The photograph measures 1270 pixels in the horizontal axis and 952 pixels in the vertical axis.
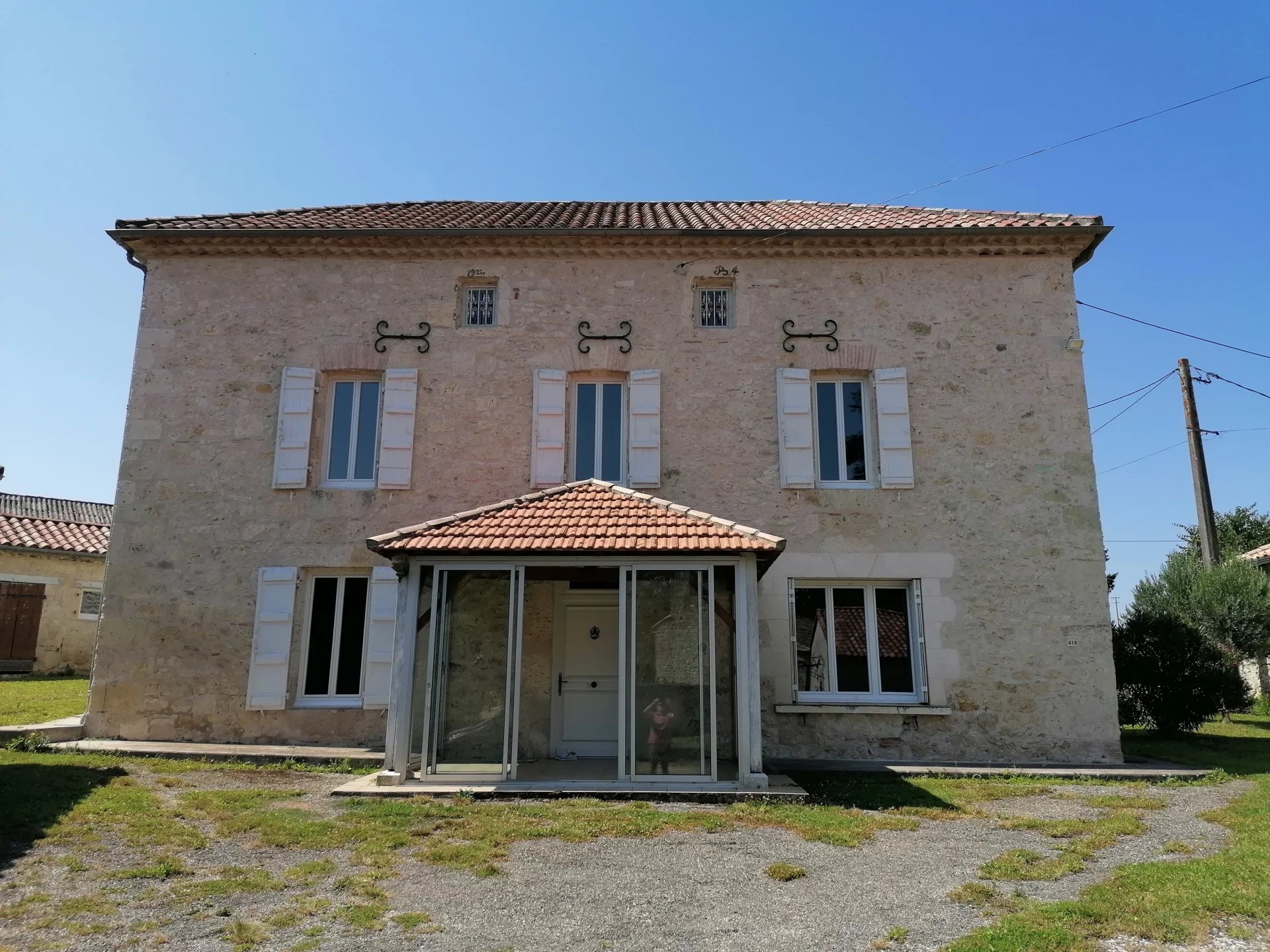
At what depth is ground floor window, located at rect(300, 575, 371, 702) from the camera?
9609 millimetres

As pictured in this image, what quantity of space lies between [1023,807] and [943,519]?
3.61 metres

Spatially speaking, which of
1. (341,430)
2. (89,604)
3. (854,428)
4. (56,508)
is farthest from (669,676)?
(56,508)

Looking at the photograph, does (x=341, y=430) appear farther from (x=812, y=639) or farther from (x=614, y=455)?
(x=812, y=639)

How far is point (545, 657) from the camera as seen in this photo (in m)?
9.02

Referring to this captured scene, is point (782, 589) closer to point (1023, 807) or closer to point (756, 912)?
point (1023, 807)

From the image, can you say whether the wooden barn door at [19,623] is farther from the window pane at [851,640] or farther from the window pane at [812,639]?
the window pane at [851,640]

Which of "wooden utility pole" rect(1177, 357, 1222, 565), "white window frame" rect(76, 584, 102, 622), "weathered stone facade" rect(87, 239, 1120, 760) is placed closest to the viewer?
"weathered stone facade" rect(87, 239, 1120, 760)

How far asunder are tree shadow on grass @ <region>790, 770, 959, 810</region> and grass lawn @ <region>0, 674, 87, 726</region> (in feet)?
31.2

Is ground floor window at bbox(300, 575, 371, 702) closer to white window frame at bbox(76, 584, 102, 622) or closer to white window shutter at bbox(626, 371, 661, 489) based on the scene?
white window shutter at bbox(626, 371, 661, 489)

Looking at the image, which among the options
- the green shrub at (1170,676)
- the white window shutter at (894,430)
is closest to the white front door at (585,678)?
the white window shutter at (894,430)

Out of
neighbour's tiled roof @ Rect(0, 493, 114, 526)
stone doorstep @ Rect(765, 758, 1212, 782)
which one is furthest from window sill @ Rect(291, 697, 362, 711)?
neighbour's tiled roof @ Rect(0, 493, 114, 526)

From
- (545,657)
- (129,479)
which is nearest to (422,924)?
(545,657)

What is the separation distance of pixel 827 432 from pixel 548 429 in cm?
353

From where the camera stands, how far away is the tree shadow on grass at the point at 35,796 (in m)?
5.29
